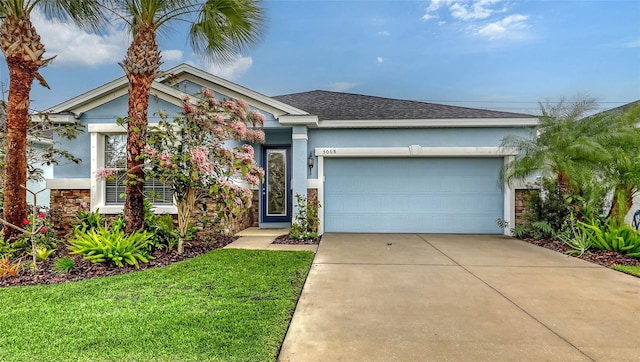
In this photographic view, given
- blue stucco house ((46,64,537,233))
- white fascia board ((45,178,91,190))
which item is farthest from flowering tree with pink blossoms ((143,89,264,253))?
white fascia board ((45,178,91,190))

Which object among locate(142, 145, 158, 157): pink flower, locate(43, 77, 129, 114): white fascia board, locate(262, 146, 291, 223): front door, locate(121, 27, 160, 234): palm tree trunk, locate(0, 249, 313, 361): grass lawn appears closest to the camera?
locate(0, 249, 313, 361): grass lawn

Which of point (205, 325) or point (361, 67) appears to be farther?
point (361, 67)

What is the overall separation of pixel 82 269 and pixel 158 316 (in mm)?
3018

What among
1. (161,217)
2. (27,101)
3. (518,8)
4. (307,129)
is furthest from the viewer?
(518,8)

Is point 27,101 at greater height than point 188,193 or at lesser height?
greater

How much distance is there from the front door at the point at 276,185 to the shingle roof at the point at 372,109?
168cm

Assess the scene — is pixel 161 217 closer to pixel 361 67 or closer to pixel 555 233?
pixel 555 233

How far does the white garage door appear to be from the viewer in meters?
9.20

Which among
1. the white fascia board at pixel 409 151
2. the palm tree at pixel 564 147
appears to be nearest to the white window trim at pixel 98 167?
the white fascia board at pixel 409 151

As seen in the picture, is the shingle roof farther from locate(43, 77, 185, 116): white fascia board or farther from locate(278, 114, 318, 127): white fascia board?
locate(43, 77, 185, 116): white fascia board

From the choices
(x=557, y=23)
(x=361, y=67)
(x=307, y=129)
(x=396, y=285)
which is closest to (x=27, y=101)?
(x=307, y=129)

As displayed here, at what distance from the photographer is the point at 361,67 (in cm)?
1641

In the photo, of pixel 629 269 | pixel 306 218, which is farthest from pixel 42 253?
pixel 629 269

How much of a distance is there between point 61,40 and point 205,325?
10.2 m
